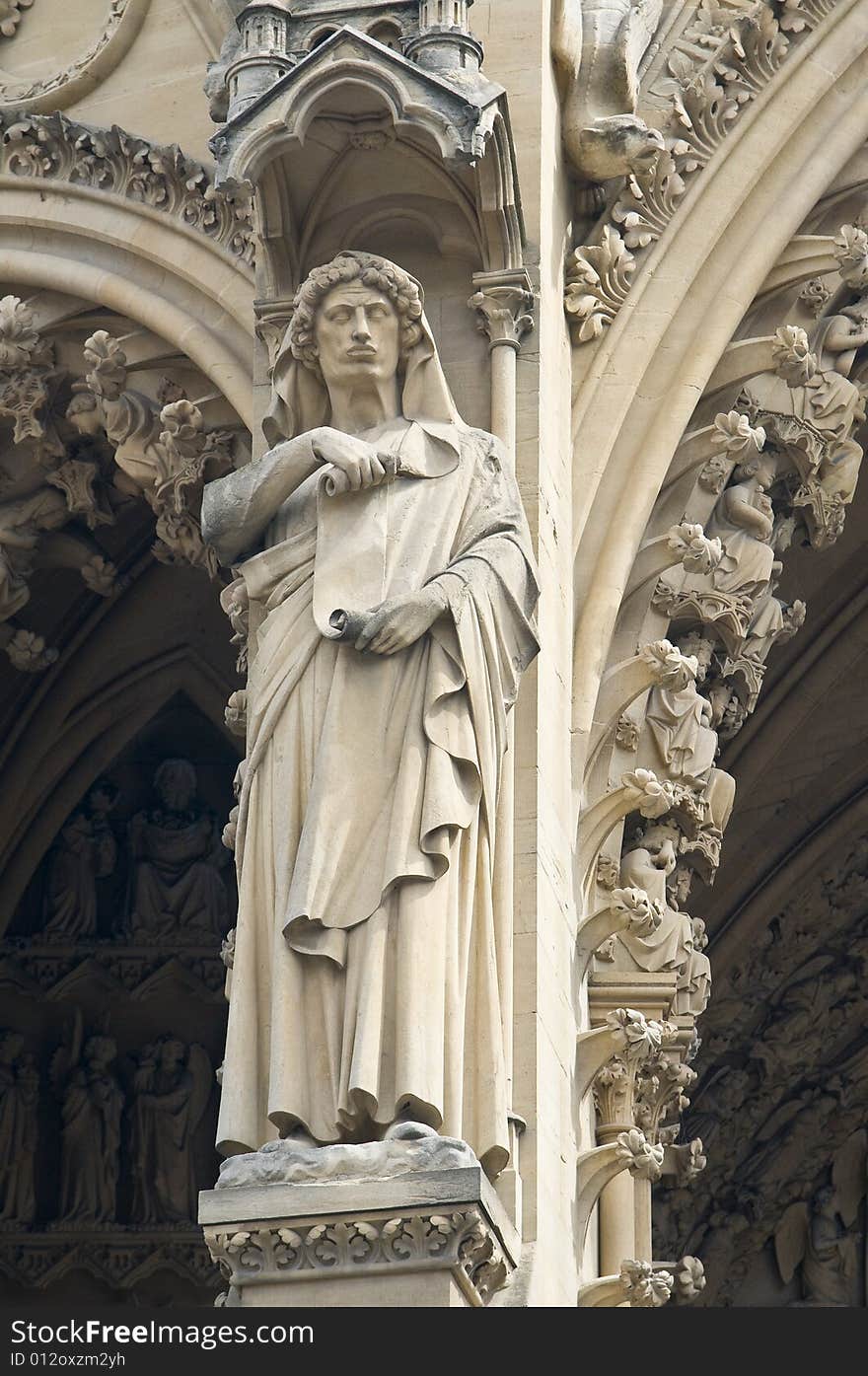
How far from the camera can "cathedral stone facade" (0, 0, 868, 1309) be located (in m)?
7.97

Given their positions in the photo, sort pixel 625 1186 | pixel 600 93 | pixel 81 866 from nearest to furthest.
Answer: pixel 625 1186 → pixel 600 93 → pixel 81 866

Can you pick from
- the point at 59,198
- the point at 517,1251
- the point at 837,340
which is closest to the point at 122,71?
the point at 59,198

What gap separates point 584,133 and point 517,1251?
304 centimetres

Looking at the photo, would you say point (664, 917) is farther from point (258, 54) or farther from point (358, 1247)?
point (258, 54)

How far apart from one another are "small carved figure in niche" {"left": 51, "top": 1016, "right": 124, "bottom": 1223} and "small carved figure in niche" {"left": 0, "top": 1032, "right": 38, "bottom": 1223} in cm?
10

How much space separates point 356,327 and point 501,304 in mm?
541

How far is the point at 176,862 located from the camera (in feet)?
42.1

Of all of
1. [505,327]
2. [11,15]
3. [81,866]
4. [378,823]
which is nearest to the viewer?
[378,823]

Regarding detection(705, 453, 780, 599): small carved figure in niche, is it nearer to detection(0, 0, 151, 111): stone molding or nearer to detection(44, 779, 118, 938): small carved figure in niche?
detection(0, 0, 151, 111): stone molding

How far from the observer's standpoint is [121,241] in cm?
1003

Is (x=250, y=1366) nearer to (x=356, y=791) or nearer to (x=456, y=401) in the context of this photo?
(x=356, y=791)

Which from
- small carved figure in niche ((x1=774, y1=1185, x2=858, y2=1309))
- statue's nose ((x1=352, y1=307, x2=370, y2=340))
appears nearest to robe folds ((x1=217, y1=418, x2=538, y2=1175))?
statue's nose ((x1=352, y1=307, x2=370, y2=340))

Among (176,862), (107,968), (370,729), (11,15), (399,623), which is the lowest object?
(370,729)

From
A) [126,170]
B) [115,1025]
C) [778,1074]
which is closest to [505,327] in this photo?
[126,170]
